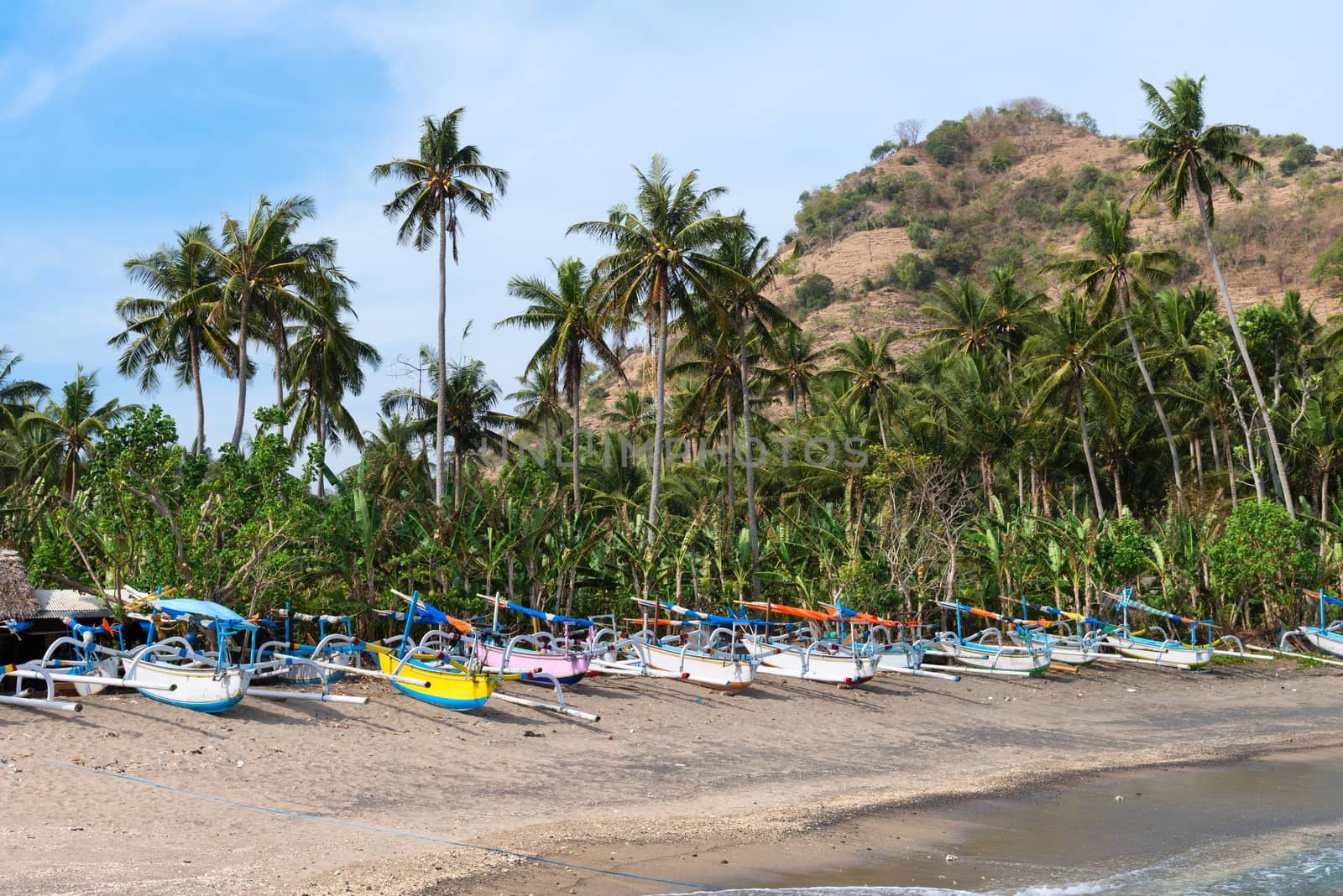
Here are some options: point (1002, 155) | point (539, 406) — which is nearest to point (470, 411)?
point (539, 406)

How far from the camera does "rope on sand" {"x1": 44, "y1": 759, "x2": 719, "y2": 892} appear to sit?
422 inches

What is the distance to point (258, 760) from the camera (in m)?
14.8

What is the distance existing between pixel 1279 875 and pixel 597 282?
27.2 meters

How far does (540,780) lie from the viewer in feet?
49.8

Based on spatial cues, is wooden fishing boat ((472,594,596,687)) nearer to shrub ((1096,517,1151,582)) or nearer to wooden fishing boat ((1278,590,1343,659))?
shrub ((1096,517,1151,582))

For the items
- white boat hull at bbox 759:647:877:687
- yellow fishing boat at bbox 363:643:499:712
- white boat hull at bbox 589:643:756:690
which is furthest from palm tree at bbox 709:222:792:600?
yellow fishing boat at bbox 363:643:499:712

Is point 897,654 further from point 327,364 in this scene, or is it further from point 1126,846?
point 327,364

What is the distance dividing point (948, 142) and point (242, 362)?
122m

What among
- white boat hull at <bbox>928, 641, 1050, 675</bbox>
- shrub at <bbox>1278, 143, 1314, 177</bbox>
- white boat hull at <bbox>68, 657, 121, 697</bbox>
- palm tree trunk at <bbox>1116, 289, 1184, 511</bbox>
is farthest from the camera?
shrub at <bbox>1278, 143, 1314, 177</bbox>

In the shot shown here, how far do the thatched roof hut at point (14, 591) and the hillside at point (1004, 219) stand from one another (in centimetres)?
6797

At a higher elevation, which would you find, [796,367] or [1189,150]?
[1189,150]

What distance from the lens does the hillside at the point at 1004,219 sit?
9856 centimetres

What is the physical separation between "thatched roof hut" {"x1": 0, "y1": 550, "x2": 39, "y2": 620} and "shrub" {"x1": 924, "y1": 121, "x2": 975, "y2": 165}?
438ft

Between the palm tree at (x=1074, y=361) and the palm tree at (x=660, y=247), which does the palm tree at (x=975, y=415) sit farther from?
the palm tree at (x=660, y=247)
